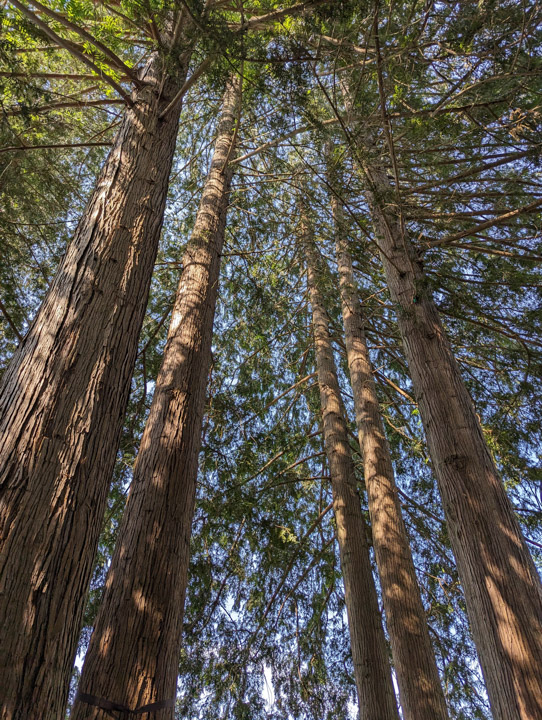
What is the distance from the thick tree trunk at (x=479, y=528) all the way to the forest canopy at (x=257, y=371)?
0.02m

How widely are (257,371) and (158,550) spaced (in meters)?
5.34

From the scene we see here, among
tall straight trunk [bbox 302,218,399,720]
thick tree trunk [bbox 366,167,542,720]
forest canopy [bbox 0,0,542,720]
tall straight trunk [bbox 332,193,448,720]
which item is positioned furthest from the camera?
tall straight trunk [bbox 302,218,399,720]

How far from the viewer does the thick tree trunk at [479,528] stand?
9.12ft

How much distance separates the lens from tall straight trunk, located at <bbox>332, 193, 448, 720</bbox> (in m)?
4.30

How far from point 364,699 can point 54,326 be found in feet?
14.8

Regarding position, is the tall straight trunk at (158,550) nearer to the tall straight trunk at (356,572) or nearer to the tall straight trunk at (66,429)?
the tall straight trunk at (66,429)

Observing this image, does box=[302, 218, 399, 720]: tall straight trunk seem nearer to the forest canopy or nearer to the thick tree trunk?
the forest canopy

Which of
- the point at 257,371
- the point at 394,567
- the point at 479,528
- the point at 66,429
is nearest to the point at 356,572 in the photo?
the point at 394,567

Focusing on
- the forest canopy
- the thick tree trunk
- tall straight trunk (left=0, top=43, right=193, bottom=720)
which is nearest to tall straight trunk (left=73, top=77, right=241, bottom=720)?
the forest canopy

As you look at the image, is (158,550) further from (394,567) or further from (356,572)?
(356,572)

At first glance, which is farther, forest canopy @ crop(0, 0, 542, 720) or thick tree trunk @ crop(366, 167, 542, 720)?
thick tree trunk @ crop(366, 167, 542, 720)

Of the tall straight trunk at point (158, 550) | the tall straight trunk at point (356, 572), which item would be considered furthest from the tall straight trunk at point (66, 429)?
the tall straight trunk at point (356, 572)

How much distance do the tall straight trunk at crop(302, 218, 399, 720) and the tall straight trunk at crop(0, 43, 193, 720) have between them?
3.29 metres

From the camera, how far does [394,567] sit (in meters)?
5.00
